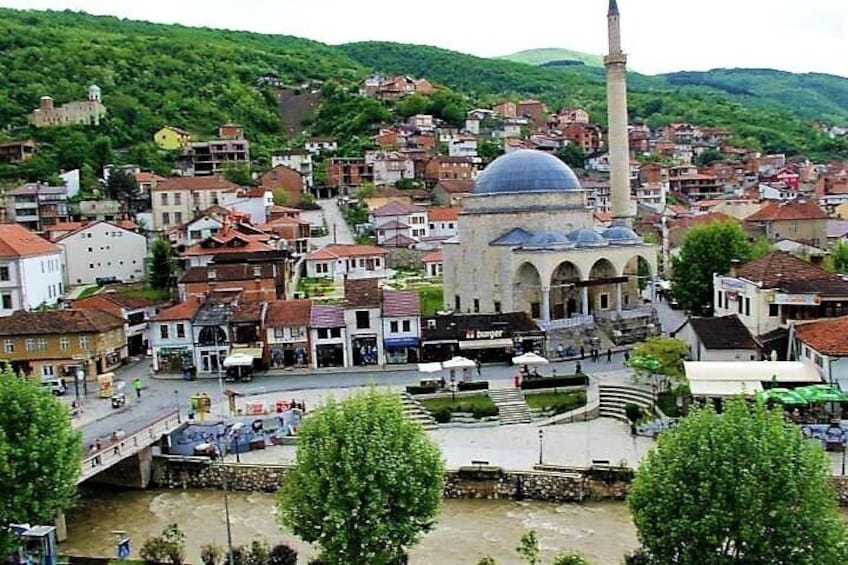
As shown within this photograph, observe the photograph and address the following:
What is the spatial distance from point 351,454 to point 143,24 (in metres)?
197

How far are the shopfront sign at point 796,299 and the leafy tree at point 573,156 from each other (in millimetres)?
79113

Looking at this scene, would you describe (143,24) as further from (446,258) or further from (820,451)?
(820,451)

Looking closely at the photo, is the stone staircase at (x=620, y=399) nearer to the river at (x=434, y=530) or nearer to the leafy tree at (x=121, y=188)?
the river at (x=434, y=530)

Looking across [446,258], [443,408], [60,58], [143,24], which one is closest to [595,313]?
[446,258]

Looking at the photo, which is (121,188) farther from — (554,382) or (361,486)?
(361,486)

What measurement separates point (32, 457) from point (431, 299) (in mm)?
34835

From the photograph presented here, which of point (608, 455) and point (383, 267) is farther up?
point (383, 267)

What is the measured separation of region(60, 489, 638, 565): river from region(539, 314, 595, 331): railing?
1816 cm

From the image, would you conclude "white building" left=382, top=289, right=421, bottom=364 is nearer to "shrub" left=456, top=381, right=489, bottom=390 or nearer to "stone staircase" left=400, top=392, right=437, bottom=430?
"shrub" left=456, top=381, right=489, bottom=390

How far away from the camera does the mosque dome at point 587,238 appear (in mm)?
47344

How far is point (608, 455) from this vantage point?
2916 centimetres

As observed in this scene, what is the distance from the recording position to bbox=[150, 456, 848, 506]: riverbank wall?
88.4 feet

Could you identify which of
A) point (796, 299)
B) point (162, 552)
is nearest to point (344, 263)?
point (796, 299)

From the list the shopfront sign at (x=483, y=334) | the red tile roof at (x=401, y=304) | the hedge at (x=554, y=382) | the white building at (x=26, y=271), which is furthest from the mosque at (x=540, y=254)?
the white building at (x=26, y=271)
